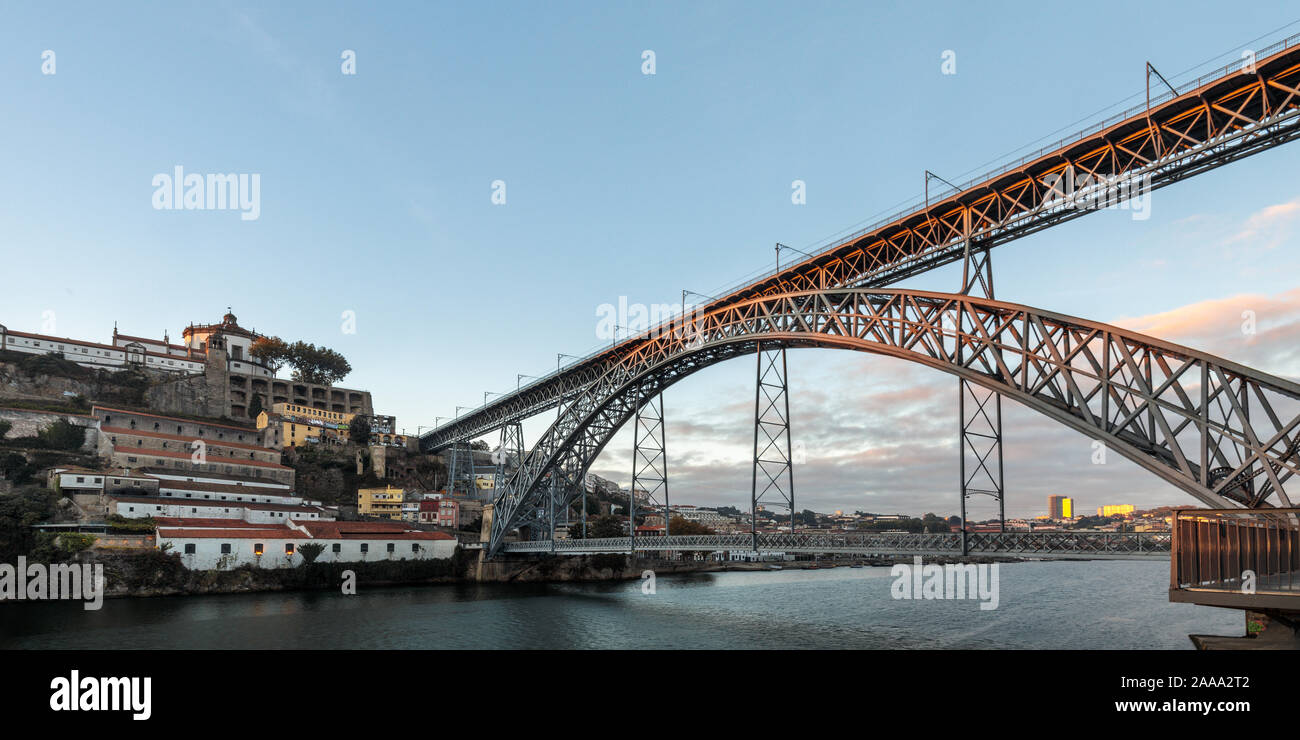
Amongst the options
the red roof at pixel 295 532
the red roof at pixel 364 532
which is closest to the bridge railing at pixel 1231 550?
the red roof at pixel 295 532

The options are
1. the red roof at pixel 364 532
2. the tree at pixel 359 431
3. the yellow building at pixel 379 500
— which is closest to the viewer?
the red roof at pixel 364 532

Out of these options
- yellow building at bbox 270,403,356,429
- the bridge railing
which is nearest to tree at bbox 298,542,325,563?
yellow building at bbox 270,403,356,429

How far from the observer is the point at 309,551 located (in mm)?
50125

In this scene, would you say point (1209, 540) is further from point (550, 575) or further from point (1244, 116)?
point (550, 575)

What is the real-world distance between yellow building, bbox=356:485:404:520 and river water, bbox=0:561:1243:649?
26490 mm

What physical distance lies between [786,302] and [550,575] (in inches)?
1390

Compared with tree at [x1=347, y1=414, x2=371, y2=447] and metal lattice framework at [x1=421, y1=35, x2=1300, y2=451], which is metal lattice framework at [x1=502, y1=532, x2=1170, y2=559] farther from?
tree at [x1=347, y1=414, x2=371, y2=447]

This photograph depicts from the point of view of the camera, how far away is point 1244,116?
21.0 metres

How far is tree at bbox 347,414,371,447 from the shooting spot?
89.2 metres

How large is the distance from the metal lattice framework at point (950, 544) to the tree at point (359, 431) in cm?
5665

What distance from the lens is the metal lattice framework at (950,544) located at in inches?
858

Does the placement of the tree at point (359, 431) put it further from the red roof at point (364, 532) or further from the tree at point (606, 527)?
the red roof at point (364, 532)

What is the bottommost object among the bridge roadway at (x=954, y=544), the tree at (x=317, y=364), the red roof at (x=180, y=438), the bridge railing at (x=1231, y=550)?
the bridge roadway at (x=954, y=544)
